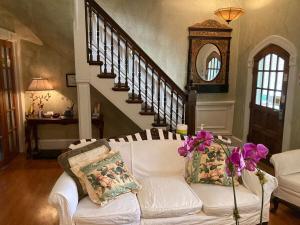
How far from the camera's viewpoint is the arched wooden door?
3.91m

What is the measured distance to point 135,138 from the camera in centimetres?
278

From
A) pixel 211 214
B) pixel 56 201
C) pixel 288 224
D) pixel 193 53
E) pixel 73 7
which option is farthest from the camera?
pixel 193 53

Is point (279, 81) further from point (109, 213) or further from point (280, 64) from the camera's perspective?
point (109, 213)

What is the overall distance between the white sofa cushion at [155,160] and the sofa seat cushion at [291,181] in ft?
3.56

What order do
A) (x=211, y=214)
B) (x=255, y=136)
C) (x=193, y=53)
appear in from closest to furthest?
(x=211, y=214) < (x=255, y=136) < (x=193, y=53)

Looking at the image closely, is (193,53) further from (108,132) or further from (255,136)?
(108,132)

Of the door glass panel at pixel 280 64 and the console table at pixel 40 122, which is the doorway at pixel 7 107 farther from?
the door glass panel at pixel 280 64

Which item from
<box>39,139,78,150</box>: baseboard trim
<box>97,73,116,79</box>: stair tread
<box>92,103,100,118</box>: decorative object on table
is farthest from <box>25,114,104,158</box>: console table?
<box>97,73,116,79</box>: stair tread

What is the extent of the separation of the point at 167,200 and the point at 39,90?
3.30 metres

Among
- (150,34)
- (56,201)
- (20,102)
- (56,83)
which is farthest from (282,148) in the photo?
(20,102)

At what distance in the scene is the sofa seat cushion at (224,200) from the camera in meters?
2.16

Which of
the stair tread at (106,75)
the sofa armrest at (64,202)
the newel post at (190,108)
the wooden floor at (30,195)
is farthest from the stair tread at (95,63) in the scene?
the sofa armrest at (64,202)

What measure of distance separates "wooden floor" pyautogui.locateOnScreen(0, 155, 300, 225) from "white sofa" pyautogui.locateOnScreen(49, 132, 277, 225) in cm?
66

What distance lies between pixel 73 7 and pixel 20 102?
7.23ft
